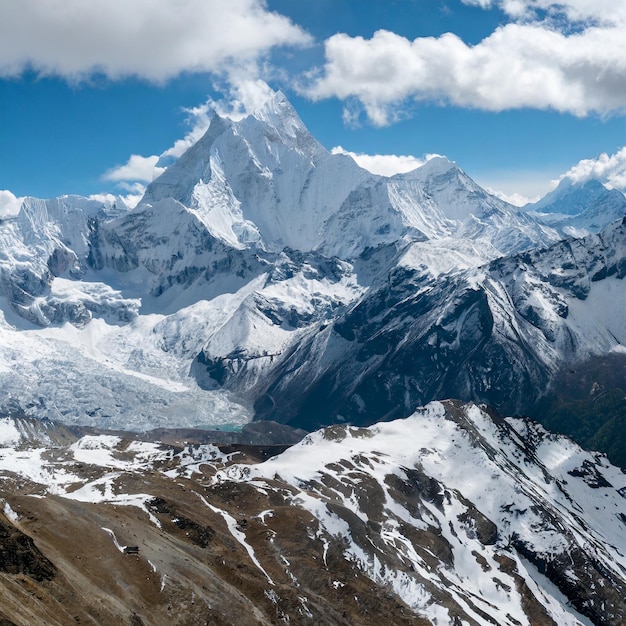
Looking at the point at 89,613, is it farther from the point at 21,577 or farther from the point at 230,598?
the point at 230,598

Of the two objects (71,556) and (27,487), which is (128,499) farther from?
(71,556)

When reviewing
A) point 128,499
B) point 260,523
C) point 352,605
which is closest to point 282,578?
point 352,605

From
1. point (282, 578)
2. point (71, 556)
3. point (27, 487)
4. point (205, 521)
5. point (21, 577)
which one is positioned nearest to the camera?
point (21, 577)

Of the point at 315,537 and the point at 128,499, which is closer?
the point at 128,499

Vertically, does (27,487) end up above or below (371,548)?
below

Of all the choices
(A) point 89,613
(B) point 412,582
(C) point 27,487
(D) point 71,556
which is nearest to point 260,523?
(B) point 412,582

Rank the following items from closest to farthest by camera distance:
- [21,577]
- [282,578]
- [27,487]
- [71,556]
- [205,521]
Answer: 1. [21,577]
2. [71,556]
3. [282,578]
4. [205,521]
5. [27,487]

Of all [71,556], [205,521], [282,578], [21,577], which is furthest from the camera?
[205,521]

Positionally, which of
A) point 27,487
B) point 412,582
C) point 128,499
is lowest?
point 27,487

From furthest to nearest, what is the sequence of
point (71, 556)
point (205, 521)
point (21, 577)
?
1. point (205, 521)
2. point (71, 556)
3. point (21, 577)
